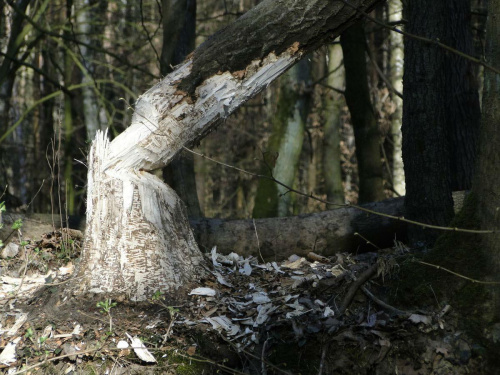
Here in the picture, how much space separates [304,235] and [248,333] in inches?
67.2

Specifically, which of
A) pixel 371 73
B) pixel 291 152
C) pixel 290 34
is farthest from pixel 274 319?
pixel 371 73

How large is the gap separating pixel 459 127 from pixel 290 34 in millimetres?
2616

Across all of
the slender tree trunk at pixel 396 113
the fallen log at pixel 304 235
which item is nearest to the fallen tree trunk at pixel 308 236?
the fallen log at pixel 304 235

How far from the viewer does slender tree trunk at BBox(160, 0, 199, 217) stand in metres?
6.98

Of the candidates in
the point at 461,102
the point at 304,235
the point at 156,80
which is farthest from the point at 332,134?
the point at 304,235

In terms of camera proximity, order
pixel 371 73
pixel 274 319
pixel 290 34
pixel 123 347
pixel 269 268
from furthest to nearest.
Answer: pixel 371 73 → pixel 269 268 → pixel 290 34 → pixel 274 319 → pixel 123 347

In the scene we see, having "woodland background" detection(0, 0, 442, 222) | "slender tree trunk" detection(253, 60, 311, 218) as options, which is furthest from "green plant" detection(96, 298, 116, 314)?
"slender tree trunk" detection(253, 60, 311, 218)

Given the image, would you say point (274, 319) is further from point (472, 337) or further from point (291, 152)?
point (291, 152)

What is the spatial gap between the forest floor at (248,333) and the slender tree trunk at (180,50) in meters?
2.82

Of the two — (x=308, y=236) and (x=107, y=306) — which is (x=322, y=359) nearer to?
(x=107, y=306)

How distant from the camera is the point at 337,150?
34.9 ft

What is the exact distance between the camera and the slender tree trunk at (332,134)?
1038 cm

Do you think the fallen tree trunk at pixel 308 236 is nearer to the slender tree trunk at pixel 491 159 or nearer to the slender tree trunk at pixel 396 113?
the slender tree trunk at pixel 491 159

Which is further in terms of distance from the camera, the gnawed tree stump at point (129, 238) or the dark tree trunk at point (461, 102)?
the dark tree trunk at point (461, 102)
